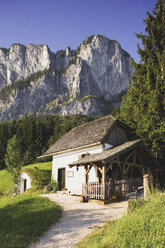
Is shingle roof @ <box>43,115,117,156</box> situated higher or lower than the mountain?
lower

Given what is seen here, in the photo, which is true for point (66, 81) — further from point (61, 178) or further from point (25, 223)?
point (25, 223)

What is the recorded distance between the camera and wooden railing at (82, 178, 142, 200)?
1265 centimetres

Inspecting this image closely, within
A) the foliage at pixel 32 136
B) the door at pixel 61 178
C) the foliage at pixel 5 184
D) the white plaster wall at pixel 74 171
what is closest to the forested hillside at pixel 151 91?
the white plaster wall at pixel 74 171

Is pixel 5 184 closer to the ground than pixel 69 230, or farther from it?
closer to the ground

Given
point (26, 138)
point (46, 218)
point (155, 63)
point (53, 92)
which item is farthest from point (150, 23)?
point (53, 92)

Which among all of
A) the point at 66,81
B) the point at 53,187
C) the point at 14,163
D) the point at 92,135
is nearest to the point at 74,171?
the point at 53,187

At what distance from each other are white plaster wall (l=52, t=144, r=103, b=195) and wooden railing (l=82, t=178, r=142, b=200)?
2.65m

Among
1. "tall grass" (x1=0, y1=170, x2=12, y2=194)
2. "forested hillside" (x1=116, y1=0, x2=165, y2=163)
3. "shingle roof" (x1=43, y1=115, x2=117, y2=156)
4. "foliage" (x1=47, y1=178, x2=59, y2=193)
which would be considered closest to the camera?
"shingle roof" (x1=43, y1=115, x2=117, y2=156)

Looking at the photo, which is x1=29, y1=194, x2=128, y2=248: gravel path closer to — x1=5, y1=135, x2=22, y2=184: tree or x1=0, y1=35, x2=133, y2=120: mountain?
x1=5, y1=135, x2=22, y2=184: tree

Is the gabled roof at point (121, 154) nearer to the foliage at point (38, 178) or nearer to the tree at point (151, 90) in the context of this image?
the tree at point (151, 90)

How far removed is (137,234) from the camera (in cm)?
506

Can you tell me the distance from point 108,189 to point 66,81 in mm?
160427

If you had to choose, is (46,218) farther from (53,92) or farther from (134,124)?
(53,92)

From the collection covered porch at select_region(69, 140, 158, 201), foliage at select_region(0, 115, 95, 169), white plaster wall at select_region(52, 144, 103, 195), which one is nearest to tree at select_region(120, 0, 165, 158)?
covered porch at select_region(69, 140, 158, 201)
